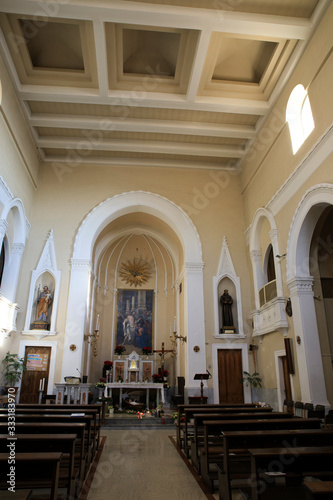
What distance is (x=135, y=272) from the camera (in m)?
16.8

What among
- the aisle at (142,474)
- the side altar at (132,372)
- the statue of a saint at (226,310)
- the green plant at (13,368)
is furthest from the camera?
the side altar at (132,372)

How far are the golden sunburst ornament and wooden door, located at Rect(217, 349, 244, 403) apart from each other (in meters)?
5.63

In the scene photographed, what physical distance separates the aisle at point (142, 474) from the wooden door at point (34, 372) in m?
4.83

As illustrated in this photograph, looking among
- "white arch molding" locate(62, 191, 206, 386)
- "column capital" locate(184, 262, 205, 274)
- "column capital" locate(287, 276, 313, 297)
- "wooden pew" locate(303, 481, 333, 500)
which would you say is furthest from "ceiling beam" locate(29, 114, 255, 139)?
"wooden pew" locate(303, 481, 333, 500)

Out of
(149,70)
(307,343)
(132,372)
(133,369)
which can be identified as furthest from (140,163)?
(307,343)

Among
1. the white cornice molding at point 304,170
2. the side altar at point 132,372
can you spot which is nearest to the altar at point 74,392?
the side altar at point 132,372

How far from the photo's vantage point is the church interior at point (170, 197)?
9.12 meters

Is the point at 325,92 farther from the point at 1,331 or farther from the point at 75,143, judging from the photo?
the point at 1,331

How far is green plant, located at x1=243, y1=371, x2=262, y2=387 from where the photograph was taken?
11.9 meters

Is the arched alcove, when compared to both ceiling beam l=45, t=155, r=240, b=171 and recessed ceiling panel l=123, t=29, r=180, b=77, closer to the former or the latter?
ceiling beam l=45, t=155, r=240, b=171

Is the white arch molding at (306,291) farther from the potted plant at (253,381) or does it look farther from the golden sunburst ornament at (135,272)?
the golden sunburst ornament at (135,272)

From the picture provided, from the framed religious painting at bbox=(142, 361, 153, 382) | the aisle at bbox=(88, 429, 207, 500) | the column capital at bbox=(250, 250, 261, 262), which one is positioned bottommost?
the aisle at bbox=(88, 429, 207, 500)

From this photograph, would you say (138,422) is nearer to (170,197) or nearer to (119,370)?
(119,370)

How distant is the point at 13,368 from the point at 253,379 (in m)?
7.73
